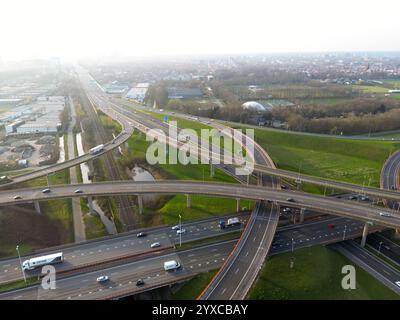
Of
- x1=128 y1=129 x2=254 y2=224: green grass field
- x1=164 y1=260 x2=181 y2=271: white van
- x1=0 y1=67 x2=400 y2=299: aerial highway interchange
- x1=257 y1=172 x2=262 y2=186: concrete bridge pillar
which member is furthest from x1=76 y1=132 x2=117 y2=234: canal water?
x1=257 y1=172 x2=262 y2=186: concrete bridge pillar

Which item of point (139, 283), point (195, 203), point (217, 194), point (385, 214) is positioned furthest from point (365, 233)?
point (139, 283)

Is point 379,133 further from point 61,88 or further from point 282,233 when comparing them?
point 61,88

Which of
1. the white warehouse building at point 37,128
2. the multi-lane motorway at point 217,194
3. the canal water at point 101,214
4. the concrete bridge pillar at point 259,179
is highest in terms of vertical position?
the white warehouse building at point 37,128

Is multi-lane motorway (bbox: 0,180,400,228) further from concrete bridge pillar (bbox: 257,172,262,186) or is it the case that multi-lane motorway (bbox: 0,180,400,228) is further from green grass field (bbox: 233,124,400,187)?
green grass field (bbox: 233,124,400,187)

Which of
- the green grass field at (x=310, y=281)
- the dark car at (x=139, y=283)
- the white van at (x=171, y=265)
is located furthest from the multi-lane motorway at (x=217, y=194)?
the dark car at (x=139, y=283)

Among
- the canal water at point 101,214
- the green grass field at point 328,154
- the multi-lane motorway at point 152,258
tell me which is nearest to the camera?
the multi-lane motorway at point 152,258

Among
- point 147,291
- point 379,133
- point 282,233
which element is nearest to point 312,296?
point 282,233

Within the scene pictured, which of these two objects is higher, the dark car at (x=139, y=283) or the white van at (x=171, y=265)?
the white van at (x=171, y=265)

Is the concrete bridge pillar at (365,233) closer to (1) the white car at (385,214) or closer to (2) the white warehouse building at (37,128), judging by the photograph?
(1) the white car at (385,214)
